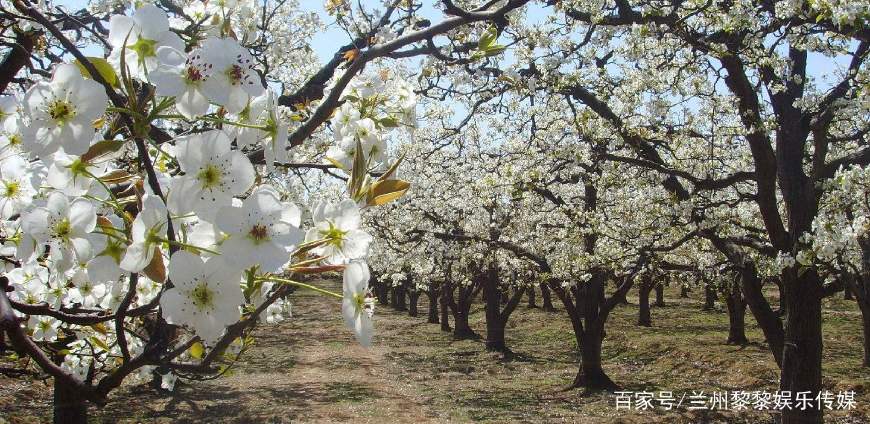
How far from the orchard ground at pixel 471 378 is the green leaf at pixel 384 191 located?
29.9 feet

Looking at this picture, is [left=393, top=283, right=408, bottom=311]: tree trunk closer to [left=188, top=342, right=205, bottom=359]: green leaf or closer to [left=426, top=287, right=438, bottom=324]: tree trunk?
[left=426, top=287, right=438, bottom=324]: tree trunk

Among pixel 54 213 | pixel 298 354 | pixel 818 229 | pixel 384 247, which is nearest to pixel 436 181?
pixel 384 247

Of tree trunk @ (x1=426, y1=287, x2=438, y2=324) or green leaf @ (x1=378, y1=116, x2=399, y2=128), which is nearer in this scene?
green leaf @ (x1=378, y1=116, x2=399, y2=128)

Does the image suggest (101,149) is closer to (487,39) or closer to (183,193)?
(183,193)

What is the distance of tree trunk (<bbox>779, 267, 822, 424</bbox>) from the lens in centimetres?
688

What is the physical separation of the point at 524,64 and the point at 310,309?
2922 centimetres

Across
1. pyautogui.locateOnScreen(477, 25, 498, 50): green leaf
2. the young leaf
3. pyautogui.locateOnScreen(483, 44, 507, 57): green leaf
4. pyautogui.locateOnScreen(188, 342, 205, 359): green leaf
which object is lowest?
pyautogui.locateOnScreen(188, 342, 205, 359): green leaf

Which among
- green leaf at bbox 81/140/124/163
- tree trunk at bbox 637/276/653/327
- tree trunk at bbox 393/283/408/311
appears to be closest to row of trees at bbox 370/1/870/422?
green leaf at bbox 81/140/124/163

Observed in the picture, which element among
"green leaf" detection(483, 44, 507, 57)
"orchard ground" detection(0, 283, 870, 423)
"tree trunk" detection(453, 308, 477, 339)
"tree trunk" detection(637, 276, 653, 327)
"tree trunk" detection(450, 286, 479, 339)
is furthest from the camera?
"tree trunk" detection(453, 308, 477, 339)

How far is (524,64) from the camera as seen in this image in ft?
24.7

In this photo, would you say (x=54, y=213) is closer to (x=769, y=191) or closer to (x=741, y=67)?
(x=741, y=67)

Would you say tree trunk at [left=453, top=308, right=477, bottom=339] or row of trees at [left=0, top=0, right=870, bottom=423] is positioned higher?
row of trees at [left=0, top=0, right=870, bottom=423]

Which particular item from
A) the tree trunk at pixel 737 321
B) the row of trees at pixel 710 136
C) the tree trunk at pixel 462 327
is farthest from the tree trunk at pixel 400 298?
the row of trees at pixel 710 136

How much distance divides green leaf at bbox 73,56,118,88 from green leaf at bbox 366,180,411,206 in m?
0.38
